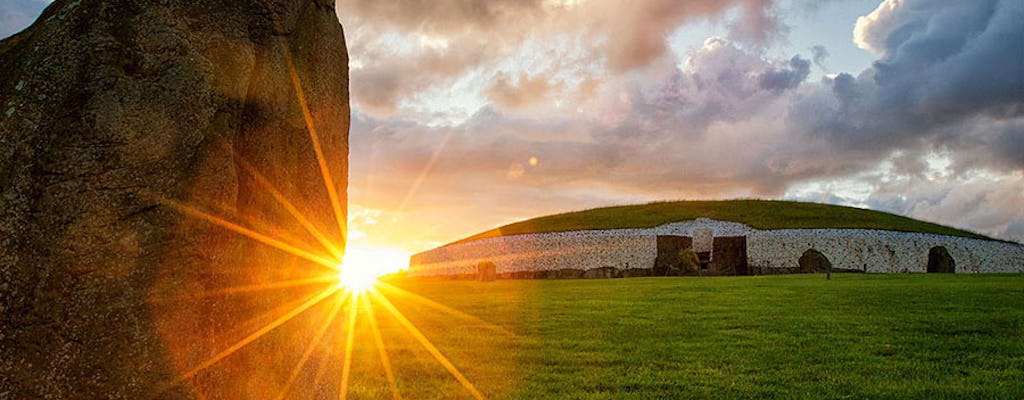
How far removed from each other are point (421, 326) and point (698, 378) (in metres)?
7.59

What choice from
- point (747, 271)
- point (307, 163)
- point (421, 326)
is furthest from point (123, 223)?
point (747, 271)

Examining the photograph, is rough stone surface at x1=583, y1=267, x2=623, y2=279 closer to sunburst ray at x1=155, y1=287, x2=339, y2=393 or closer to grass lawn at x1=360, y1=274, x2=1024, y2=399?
grass lawn at x1=360, y1=274, x2=1024, y2=399

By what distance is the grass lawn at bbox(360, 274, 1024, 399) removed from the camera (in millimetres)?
8328

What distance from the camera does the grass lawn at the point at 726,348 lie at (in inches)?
328

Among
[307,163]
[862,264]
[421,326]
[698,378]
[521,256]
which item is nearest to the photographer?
[307,163]

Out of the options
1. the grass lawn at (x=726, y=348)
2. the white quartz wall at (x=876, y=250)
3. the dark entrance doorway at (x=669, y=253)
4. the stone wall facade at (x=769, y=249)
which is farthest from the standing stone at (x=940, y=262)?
the grass lawn at (x=726, y=348)

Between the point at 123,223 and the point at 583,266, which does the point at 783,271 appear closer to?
the point at 583,266

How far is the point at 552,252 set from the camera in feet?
150

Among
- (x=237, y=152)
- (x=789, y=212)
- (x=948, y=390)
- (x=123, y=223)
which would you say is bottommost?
(x=948, y=390)

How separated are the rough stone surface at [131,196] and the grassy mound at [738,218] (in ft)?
150

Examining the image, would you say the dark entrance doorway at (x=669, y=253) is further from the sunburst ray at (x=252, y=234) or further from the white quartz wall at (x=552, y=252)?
the sunburst ray at (x=252, y=234)

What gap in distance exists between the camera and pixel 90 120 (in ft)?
10.3

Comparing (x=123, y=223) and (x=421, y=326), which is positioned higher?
(x=123, y=223)

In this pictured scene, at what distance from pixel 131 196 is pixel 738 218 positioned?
165 ft
